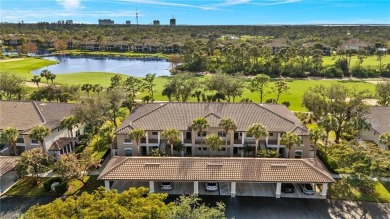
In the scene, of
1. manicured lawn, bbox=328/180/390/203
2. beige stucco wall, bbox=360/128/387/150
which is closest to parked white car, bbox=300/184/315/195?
manicured lawn, bbox=328/180/390/203

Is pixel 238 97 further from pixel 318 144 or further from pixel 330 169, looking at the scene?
pixel 330 169

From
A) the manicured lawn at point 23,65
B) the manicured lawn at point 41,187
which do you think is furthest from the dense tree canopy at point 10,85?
the manicured lawn at point 23,65

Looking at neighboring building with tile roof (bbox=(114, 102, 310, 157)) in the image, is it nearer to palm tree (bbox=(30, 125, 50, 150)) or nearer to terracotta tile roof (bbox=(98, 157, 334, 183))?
terracotta tile roof (bbox=(98, 157, 334, 183))

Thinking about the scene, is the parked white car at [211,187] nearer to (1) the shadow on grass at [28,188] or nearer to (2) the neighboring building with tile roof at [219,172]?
(2) the neighboring building with tile roof at [219,172]

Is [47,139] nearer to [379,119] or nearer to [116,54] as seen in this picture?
[379,119]

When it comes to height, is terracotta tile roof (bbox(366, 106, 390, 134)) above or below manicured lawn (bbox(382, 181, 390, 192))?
above

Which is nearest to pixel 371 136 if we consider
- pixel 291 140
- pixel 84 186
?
pixel 291 140

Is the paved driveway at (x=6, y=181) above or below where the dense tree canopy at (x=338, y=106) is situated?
below
